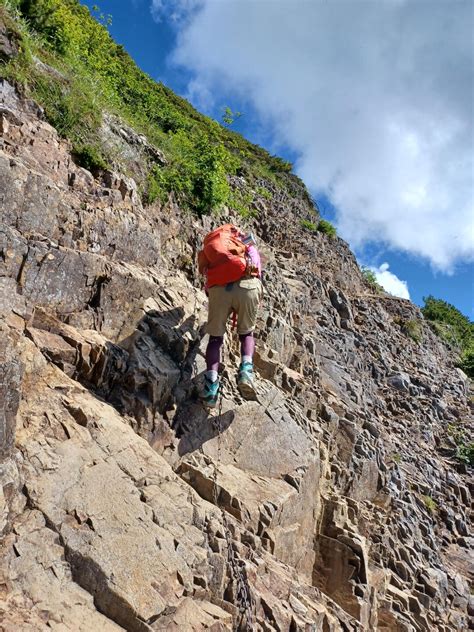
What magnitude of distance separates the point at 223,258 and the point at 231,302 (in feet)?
2.10

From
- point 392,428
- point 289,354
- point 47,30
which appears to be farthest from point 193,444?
point 47,30

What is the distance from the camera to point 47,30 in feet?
32.4

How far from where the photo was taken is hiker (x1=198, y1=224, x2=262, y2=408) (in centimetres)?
608

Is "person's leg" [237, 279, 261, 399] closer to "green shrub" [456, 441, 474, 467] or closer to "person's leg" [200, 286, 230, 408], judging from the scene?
"person's leg" [200, 286, 230, 408]

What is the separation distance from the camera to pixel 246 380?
20.3ft

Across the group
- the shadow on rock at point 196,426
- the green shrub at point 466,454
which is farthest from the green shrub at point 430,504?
the shadow on rock at point 196,426

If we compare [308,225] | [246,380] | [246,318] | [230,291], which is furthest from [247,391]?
[308,225]

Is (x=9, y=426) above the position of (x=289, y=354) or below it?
below

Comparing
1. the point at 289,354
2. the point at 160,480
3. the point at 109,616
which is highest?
the point at 289,354

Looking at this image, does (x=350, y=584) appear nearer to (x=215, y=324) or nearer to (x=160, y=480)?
(x=160, y=480)

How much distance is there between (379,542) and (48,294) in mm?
7062

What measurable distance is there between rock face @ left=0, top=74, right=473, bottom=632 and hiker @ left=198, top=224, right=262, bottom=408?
0.53 meters

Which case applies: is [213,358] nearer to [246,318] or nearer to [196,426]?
[246,318]

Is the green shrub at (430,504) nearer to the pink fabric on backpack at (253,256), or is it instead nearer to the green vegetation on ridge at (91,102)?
the pink fabric on backpack at (253,256)
